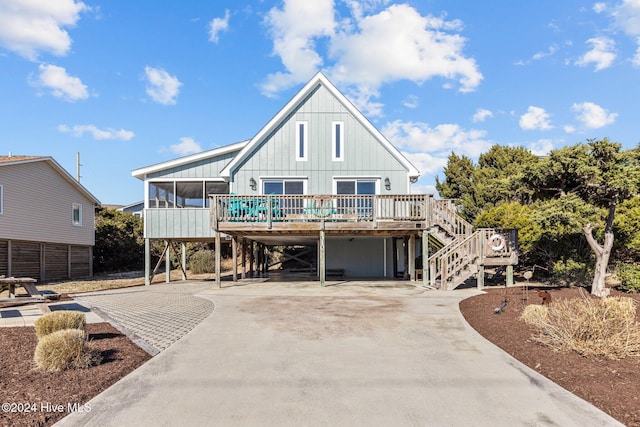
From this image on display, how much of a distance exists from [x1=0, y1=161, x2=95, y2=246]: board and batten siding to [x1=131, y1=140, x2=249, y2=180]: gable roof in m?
5.93

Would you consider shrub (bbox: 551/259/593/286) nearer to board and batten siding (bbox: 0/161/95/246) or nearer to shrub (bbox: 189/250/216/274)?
shrub (bbox: 189/250/216/274)

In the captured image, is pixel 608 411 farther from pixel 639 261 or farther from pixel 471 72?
pixel 471 72

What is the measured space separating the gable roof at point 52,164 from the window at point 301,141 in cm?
1247

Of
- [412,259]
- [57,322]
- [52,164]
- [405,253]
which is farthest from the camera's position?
[52,164]

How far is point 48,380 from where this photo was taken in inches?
182

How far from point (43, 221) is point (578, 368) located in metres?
23.0

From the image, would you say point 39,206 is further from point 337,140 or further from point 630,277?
point 630,277

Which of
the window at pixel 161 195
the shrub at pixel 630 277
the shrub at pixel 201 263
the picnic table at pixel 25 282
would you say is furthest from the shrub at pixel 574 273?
the shrub at pixel 201 263

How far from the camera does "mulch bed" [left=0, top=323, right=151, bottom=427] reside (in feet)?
12.3

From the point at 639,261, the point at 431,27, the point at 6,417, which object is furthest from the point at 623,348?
the point at 431,27

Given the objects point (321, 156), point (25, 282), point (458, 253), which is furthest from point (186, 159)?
point (458, 253)

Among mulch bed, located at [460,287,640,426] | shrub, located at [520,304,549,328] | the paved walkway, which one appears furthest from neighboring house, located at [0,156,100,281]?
shrub, located at [520,304,549,328]

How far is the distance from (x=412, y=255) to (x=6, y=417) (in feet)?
46.6

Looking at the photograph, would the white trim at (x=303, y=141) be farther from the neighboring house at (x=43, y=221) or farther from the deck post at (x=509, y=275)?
the neighboring house at (x=43, y=221)
